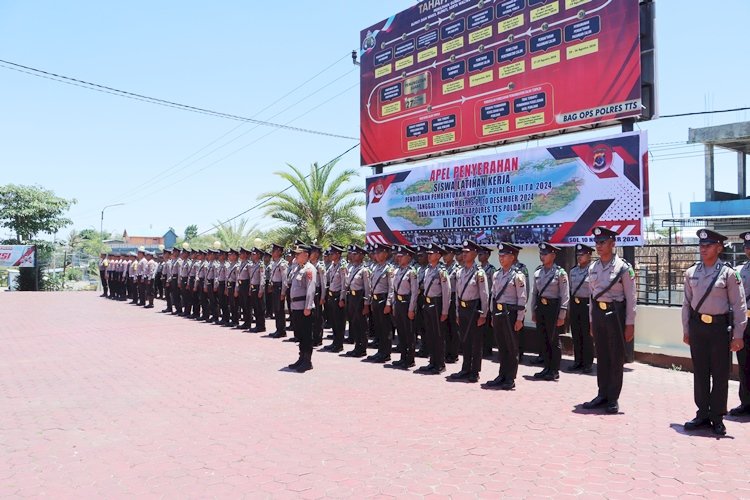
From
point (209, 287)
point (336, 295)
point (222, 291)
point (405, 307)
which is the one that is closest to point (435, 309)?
point (405, 307)

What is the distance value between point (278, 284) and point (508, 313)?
232 inches

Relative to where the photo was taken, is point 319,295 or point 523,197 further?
point 319,295

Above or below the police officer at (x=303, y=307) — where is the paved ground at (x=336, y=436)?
below

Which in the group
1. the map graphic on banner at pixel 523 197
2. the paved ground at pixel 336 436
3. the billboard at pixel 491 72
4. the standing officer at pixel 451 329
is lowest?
the paved ground at pixel 336 436

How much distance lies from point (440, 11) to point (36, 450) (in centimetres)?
1063

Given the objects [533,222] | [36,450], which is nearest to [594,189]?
[533,222]

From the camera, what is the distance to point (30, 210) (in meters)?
28.2

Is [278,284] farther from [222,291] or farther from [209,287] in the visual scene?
[209,287]

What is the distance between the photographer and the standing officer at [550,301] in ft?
26.0

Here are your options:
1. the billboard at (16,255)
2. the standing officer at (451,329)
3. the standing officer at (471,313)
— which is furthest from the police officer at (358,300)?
the billboard at (16,255)

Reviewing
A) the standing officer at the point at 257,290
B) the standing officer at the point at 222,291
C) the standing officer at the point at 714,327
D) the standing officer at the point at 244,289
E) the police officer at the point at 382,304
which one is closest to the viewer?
the standing officer at the point at 714,327

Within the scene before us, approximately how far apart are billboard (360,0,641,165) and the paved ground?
4.47 meters

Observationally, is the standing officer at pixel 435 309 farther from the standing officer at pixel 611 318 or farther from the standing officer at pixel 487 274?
the standing officer at pixel 611 318

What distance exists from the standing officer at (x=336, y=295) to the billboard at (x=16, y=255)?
21390mm
